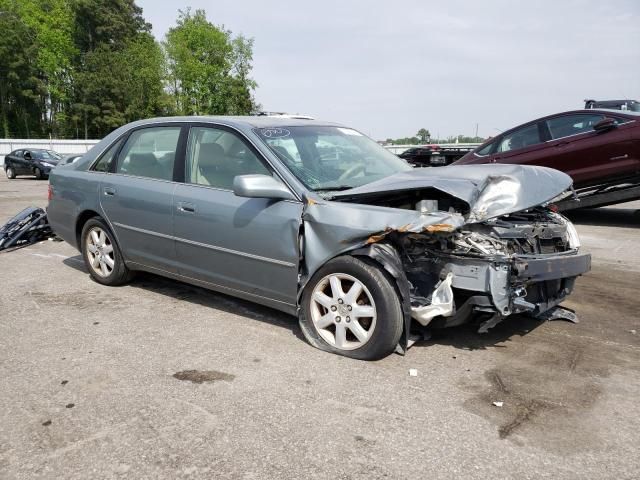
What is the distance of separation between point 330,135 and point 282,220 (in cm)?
121

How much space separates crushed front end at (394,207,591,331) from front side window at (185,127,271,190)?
1.35 metres

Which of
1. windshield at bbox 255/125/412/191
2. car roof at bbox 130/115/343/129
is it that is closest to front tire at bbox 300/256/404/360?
windshield at bbox 255/125/412/191

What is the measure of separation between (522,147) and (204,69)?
60655mm

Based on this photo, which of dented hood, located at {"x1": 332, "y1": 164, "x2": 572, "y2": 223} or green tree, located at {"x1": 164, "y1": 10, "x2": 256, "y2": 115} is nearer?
dented hood, located at {"x1": 332, "y1": 164, "x2": 572, "y2": 223}

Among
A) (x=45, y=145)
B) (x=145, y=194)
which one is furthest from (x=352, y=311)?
(x=45, y=145)

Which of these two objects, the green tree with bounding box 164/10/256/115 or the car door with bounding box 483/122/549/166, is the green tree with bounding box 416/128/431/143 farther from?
the green tree with bounding box 164/10/256/115

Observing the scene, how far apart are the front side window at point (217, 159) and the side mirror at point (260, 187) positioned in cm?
24

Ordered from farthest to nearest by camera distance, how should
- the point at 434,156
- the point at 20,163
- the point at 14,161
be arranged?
the point at 14,161, the point at 20,163, the point at 434,156

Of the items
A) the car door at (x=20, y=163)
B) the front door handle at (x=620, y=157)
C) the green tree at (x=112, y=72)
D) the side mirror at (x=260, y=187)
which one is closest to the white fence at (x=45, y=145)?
the car door at (x=20, y=163)

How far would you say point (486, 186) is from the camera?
12.0 ft

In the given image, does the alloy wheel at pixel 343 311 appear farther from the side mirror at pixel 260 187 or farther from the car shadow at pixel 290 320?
the side mirror at pixel 260 187

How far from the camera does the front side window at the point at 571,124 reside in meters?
8.59

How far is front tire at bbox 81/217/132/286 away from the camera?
5301mm

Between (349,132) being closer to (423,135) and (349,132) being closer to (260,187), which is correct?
(260,187)
